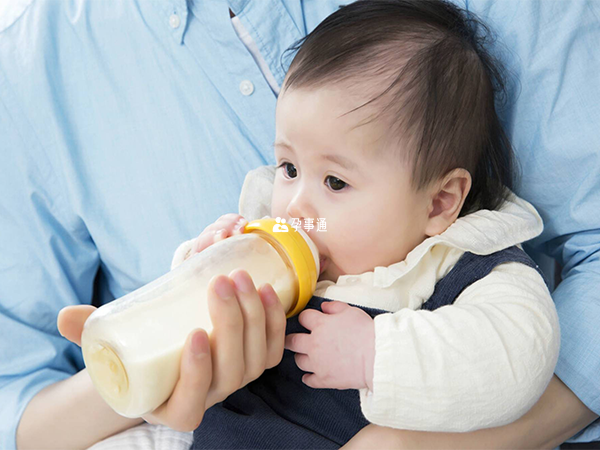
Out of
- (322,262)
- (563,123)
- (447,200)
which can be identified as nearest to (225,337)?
(322,262)

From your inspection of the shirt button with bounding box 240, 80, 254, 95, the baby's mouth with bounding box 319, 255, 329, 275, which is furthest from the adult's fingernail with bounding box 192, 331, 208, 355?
the shirt button with bounding box 240, 80, 254, 95

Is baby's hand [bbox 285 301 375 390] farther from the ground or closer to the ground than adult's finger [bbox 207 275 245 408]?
closer to the ground

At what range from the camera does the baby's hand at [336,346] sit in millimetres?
806

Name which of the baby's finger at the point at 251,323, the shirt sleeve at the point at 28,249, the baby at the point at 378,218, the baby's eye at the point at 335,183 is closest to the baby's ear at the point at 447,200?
the baby at the point at 378,218

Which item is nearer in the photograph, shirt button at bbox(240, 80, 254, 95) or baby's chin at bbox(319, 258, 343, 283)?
baby's chin at bbox(319, 258, 343, 283)

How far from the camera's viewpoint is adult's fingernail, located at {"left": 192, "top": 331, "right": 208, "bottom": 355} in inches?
28.0

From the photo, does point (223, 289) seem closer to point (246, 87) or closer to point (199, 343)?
point (199, 343)

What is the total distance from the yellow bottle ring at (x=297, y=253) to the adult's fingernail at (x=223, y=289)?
0.15 metres

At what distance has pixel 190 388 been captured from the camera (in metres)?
0.74

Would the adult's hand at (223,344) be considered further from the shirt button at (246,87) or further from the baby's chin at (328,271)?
the shirt button at (246,87)

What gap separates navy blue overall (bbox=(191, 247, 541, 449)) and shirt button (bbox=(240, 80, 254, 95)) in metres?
0.47

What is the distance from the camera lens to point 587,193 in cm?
106

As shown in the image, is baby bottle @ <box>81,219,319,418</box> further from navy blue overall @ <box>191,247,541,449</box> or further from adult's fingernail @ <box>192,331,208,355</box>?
navy blue overall @ <box>191,247,541,449</box>

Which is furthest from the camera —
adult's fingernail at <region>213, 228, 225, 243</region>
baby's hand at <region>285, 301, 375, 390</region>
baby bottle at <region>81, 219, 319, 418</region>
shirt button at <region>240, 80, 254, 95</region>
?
shirt button at <region>240, 80, 254, 95</region>
